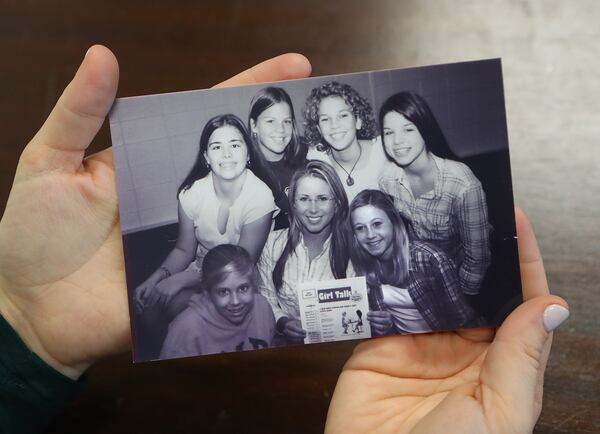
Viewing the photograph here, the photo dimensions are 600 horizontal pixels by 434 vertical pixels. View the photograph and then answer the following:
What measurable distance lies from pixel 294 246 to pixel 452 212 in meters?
0.17

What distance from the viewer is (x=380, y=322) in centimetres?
61

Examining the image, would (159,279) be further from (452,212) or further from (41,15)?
(41,15)

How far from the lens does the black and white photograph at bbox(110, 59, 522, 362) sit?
0.61 meters

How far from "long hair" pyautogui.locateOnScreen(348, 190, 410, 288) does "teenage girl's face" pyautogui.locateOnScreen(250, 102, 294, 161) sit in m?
0.10

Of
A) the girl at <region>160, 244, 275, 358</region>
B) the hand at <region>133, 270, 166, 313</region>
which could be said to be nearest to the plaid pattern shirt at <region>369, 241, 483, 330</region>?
the girl at <region>160, 244, 275, 358</region>

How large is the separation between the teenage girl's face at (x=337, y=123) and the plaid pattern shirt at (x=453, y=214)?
0.05 metres

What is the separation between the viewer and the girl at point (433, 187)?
607 mm

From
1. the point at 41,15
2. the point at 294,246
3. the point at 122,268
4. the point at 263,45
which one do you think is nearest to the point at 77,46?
the point at 41,15

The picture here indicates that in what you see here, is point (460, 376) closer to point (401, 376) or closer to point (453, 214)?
point (401, 376)

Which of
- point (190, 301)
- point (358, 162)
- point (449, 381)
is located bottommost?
point (449, 381)

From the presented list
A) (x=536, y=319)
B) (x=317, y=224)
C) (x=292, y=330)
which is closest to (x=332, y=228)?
(x=317, y=224)

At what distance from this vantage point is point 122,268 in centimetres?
65

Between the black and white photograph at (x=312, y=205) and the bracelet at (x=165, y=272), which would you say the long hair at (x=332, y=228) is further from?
the bracelet at (x=165, y=272)

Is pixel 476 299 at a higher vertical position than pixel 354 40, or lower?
lower
